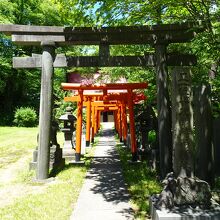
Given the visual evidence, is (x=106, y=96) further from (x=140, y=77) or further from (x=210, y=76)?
(x=210, y=76)

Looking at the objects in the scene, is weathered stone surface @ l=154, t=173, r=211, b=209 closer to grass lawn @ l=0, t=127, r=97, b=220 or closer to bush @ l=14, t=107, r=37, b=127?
grass lawn @ l=0, t=127, r=97, b=220

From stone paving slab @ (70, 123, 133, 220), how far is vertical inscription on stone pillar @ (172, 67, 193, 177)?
1265mm

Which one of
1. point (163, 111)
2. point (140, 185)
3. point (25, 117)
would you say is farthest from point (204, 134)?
point (25, 117)

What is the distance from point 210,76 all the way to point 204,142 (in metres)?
3.99

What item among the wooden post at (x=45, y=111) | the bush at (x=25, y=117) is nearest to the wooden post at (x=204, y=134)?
the wooden post at (x=45, y=111)

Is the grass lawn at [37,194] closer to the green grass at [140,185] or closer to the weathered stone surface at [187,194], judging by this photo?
the green grass at [140,185]

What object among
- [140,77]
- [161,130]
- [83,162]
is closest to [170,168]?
[161,130]

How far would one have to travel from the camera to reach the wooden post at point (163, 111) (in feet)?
25.7

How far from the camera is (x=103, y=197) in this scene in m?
6.34

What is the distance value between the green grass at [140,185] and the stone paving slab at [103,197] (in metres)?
0.15

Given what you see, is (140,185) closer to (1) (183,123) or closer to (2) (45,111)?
(1) (183,123)

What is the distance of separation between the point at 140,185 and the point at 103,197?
126 cm

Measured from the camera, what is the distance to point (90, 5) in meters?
8.23

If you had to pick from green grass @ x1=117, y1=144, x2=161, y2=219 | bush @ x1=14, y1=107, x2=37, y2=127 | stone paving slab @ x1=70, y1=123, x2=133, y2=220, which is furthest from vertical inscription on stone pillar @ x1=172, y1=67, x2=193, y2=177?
bush @ x1=14, y1=107, x2=37, y2=127
